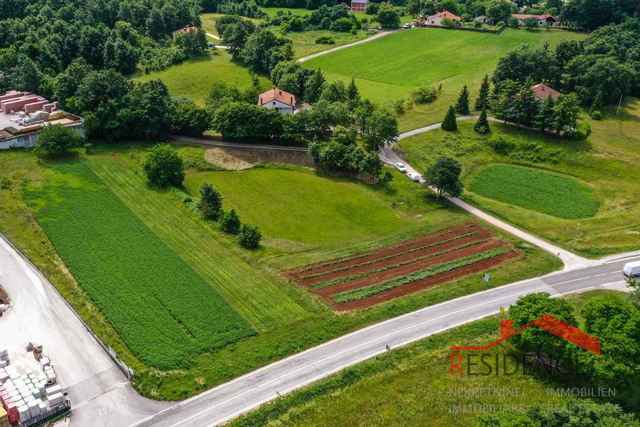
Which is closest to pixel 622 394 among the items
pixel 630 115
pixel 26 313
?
pixel 26 313

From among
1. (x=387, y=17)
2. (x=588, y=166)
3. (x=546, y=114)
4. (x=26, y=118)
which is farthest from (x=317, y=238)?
(x=387, y=17)

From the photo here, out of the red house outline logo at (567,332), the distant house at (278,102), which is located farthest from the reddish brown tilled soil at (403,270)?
the distant house at (278,102)

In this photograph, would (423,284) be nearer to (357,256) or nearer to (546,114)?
(357,256)

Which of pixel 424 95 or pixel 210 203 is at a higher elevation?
pixel 424 95

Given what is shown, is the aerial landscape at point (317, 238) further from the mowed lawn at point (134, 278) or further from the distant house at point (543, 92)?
the distant house at point (543, 92)

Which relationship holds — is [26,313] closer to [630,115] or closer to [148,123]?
[148,123]

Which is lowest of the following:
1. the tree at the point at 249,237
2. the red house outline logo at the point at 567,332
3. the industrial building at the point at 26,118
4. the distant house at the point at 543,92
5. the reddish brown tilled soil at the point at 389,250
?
the reddish brown tilled soil at the point at 389,250
